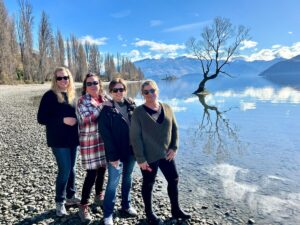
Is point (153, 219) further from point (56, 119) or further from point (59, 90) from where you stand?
point (59, 90)

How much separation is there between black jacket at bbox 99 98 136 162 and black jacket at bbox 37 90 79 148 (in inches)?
28.0

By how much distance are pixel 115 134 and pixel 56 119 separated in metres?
1.03

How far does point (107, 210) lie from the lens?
16.1 ft

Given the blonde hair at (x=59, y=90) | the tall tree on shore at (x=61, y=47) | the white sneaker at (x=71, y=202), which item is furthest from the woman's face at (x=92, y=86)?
the tall tree on shore at (x=61, y=47)

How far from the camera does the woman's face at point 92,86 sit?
→ 15.6 ft

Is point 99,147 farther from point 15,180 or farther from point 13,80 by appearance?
point 13,80

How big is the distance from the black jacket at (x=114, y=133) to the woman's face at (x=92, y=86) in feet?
1.47

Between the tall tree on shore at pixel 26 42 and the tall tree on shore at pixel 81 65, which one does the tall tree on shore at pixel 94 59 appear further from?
the tall tree on shore at pixel 26 42

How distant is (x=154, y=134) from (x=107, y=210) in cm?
152

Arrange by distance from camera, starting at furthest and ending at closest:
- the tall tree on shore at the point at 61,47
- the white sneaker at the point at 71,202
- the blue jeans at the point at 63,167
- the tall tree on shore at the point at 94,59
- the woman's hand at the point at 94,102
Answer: the tall tree on shore at the point at 94,59
the tall tree on shore at the point at 61,47
the white sneaker at the point at 71,202
the blue jeans at the point at 63,167
the woman's hand at the point at 94,102

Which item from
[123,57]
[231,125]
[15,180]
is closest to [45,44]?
[231,125]

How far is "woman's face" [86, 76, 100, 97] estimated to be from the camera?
187 inches

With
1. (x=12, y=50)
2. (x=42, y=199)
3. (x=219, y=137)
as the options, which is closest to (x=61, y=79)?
Result: (x=42, y=199)

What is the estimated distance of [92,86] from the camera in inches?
188
